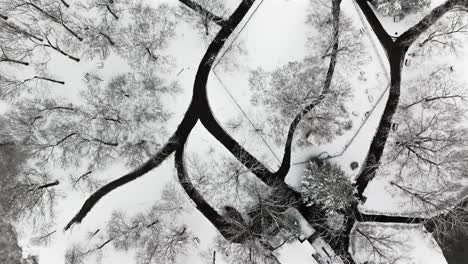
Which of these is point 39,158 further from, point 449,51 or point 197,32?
point 449,51

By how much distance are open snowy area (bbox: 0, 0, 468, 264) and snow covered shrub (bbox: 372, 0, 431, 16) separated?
0.17 metres

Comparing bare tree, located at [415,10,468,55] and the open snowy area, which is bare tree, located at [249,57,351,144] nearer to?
the open snowy area

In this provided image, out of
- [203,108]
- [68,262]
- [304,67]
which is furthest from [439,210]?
[68,262]

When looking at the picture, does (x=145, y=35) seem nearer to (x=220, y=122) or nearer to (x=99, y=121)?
(x=99, y=121)

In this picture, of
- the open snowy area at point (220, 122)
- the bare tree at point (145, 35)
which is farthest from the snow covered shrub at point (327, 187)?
the bare tree at point (145, 35)

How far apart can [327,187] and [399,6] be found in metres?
18.1

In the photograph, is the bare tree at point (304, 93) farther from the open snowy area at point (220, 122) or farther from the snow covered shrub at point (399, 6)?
the snow covered shrub at point (399, 6)

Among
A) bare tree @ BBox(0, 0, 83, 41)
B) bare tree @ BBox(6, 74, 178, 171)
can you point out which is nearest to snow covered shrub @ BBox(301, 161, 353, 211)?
bare tree @ BBox(6, 74, 178, 171)

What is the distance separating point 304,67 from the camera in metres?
33.1

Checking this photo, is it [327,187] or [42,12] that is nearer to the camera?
[327,187]

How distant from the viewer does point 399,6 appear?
31.9m

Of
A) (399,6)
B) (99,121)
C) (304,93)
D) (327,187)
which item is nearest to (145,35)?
(99,121)

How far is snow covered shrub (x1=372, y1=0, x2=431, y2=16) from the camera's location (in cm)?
3164

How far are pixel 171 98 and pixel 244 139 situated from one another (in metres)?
8.05
